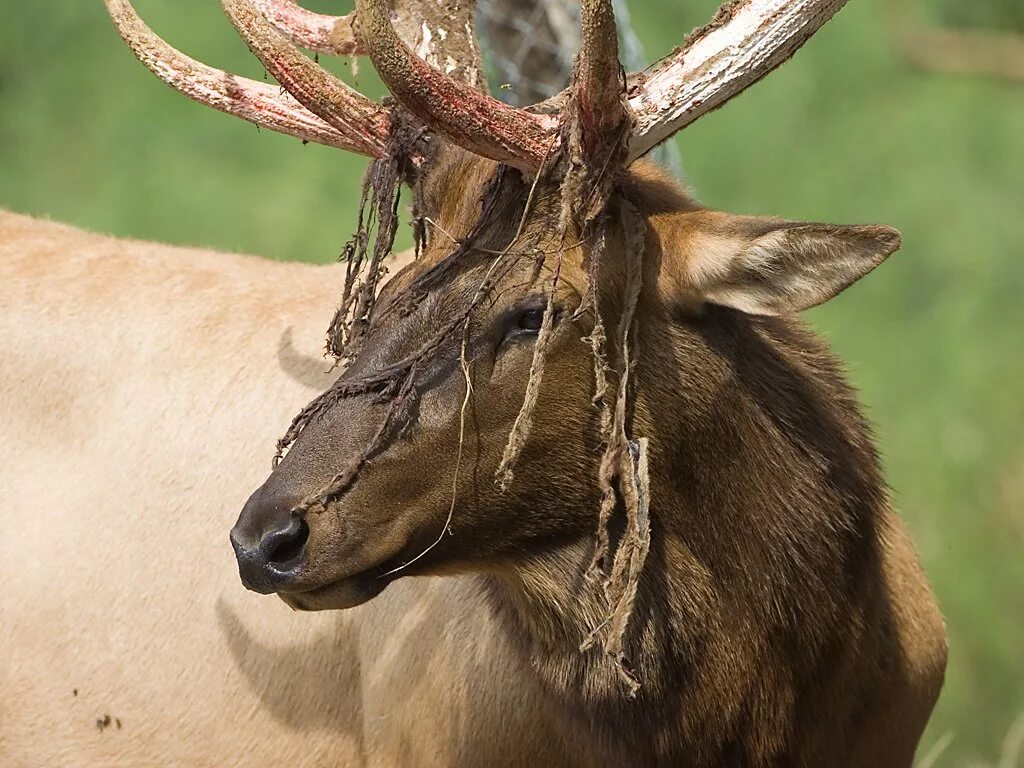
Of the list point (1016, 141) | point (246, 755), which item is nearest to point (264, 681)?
point (246, 755)

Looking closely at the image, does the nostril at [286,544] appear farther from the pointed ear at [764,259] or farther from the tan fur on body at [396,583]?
the pointed ear at [764,259]

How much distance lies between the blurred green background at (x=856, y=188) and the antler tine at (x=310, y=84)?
6.97m

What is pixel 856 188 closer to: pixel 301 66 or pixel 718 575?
pixel 718 575

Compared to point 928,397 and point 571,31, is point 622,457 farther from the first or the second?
point 928,397

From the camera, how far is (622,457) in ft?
13.3

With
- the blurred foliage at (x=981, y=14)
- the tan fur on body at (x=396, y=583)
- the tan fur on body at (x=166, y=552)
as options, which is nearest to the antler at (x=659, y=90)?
the tan fur on body at (x=396, y=583)

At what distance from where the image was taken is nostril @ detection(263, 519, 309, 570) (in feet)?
12.6

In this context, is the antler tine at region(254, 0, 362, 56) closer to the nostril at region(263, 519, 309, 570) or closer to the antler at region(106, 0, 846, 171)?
the antler at region(106, 0, 846, 171)

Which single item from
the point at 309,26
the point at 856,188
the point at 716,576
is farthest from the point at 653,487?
the point at 856,188

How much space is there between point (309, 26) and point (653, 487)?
193 cm

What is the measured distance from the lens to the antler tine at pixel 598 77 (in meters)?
3.78

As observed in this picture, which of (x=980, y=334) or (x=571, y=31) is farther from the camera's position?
(x=980, y=334)

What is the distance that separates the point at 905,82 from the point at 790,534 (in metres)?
13.7

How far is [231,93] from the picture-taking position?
15.3 feet
